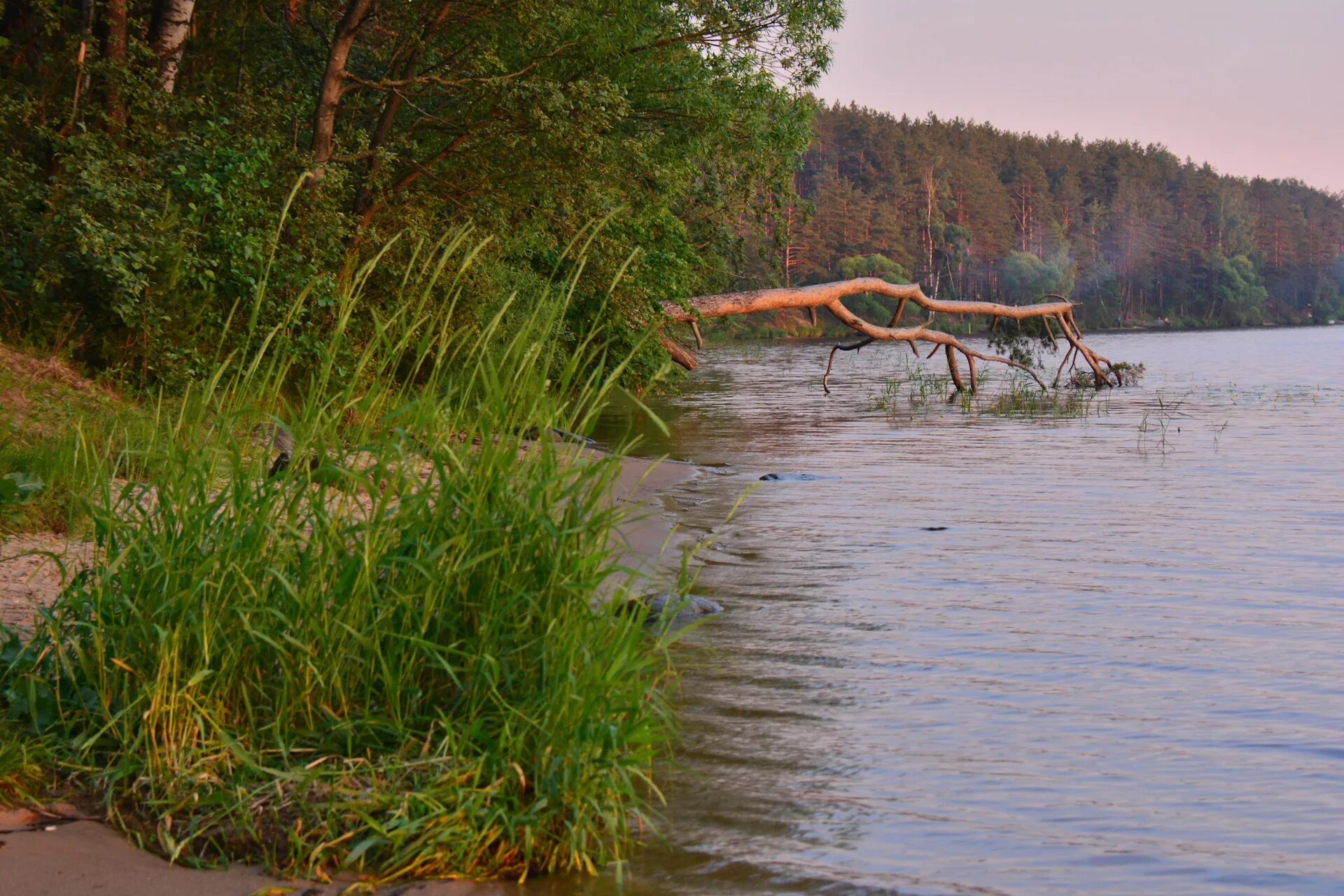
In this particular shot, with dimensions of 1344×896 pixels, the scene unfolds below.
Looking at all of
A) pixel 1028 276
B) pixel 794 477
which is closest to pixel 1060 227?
pixel 1028 276

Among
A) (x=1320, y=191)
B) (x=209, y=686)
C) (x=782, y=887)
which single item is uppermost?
(x=1320, y=191)

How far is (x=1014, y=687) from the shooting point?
6379mm

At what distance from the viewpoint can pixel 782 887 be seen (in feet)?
13.1

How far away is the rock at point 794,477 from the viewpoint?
1461 centimetres

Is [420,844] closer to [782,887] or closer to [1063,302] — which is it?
[782,887]

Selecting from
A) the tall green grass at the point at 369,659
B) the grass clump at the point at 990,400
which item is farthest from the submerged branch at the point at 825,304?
the tall green grass at the point at 369,659

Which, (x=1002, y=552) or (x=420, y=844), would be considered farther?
(x=1002, y=552)

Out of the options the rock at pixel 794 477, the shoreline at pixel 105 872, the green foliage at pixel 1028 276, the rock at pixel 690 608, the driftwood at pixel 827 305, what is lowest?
the rock at pixel 690 608

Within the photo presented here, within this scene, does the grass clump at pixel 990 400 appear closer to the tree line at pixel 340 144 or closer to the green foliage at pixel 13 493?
the tree line at pixel 340 144

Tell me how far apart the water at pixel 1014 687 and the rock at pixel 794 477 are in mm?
314

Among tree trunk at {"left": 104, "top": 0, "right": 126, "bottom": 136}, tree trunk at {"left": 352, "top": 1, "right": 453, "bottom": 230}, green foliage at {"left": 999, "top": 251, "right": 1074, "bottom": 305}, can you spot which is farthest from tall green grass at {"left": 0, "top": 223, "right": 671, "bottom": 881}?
green foliage at {"left": 999, "top": 251, "right": 1074, "bottom": 305}

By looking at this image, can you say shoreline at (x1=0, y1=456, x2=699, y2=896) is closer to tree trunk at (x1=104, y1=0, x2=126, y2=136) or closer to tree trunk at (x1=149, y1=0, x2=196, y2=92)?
tree trunk at (x1=104, y1=0, x2=126, y2=136)

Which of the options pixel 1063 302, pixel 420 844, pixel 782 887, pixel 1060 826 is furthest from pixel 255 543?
pixel 1063 302

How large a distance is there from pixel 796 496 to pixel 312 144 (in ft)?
22.6
